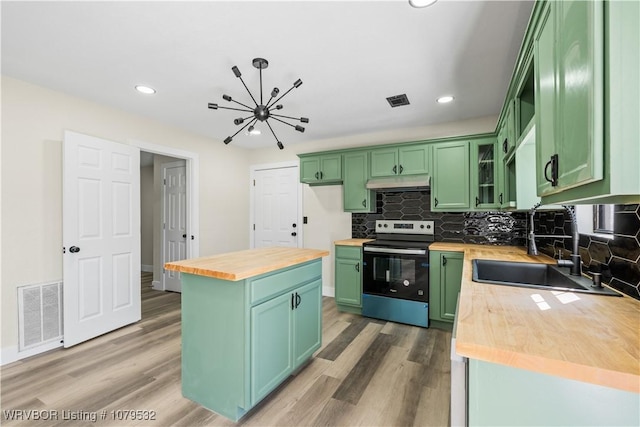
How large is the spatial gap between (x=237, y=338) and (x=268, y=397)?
61 cm

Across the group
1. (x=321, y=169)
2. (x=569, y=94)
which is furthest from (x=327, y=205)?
(x=569, y=94)

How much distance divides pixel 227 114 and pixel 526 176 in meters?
3.08

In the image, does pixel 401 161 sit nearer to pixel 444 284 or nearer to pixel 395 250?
pixel 395 250

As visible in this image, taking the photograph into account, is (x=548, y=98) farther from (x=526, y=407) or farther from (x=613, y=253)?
(x=526, y=407)

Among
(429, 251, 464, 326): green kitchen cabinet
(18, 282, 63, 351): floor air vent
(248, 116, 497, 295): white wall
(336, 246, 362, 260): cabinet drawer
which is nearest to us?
(18, 282, 63, 351): floor air vent

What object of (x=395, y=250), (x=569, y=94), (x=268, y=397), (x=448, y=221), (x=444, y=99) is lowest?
(x=268, y=397)

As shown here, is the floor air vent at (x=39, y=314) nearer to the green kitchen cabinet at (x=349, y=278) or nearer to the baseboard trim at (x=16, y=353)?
the baseboard trim at (x=16, y=353)

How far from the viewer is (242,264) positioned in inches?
74.4

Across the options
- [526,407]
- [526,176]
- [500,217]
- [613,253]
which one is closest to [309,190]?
[500,217]

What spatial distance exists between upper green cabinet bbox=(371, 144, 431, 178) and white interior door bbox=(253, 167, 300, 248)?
1.55 meters

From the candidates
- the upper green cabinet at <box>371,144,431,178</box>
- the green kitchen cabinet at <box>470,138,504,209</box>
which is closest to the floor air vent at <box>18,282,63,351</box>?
the upper green cabinet at <box>371,144,431,178</box>

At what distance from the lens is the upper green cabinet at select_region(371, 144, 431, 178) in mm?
3521

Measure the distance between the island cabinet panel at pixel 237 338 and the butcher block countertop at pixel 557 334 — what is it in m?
1.17

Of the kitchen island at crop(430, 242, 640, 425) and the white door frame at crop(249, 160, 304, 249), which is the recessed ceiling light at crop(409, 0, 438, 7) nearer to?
the kitchen island at crop(430, 242, 640, 425)
